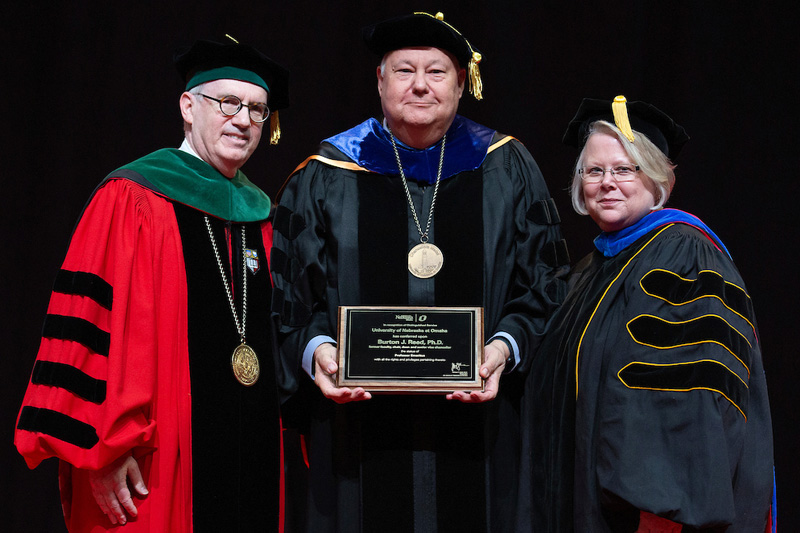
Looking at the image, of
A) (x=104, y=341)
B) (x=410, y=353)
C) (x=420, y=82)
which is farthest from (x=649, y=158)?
(x=104, y=341)

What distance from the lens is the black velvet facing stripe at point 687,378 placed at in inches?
97.3

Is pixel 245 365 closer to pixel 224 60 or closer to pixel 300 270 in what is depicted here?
pixel 300 270

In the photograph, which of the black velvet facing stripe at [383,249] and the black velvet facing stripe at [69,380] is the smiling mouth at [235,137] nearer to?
the black velvet facing stripe at [383,249]

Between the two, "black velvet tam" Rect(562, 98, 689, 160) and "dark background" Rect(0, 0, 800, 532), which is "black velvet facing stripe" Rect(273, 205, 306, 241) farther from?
"dark background" Rect(0, 0, 800, 532)

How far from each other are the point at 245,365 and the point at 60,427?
2.33 ft

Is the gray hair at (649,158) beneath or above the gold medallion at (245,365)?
above

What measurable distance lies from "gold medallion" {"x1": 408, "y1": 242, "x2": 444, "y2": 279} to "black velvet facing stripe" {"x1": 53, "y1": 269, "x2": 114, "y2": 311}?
1095mm

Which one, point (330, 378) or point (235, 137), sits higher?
point (235, 137)

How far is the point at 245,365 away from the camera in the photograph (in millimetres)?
3039

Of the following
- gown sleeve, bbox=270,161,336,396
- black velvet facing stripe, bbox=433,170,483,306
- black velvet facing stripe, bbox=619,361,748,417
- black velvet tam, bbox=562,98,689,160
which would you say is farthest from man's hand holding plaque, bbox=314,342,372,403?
black velvet tam, bbox=562,98,689,160

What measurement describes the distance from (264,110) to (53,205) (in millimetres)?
1790

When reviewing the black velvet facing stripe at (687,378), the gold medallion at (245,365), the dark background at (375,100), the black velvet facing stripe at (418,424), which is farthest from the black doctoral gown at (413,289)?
the dark background at (375,100)

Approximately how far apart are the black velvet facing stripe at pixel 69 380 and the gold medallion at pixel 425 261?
118 centimetres

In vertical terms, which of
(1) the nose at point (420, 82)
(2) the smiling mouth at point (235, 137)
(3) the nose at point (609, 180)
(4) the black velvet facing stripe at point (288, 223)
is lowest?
(4) the black velvet facing stripe at point (288, 223)
